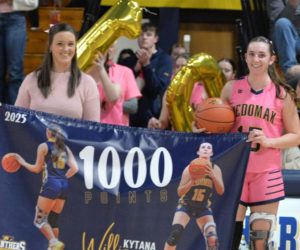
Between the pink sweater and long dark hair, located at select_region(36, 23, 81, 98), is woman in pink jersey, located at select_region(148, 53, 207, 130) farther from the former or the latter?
long dark hair, located at select_region(36, 23, 81, 98)

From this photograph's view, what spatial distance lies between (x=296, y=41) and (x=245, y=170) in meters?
3.31

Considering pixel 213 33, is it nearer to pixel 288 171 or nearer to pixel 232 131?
pixel 288 171

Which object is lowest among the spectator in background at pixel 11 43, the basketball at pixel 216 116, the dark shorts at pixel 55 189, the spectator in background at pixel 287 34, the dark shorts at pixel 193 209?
the dark shorts at pixel 193 209

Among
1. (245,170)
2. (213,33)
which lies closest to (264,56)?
(245,170)

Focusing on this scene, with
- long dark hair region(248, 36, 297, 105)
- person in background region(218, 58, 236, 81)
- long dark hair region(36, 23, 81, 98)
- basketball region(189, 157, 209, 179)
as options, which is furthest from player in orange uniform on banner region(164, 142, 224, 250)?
person in background region(218, 58, 236, 81)

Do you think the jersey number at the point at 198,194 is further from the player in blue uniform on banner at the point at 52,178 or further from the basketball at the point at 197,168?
the player in blue uniform on banner at the point at 52,178

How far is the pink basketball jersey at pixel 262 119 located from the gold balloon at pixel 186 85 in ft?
2.88

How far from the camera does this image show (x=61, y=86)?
147 inches

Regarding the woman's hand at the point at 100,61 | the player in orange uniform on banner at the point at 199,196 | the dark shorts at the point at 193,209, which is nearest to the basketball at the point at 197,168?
the player in orange uniform on banner at the point at 199,196

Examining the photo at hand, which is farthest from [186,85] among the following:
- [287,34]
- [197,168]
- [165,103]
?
[287,34]

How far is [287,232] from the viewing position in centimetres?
421

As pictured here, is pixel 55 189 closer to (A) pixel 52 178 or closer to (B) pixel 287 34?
(A) pixel 52 178

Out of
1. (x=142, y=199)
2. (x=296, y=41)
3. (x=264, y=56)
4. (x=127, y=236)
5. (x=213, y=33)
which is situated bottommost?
(x=127, y=236)

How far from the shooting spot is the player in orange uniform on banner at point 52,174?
3.57 m
